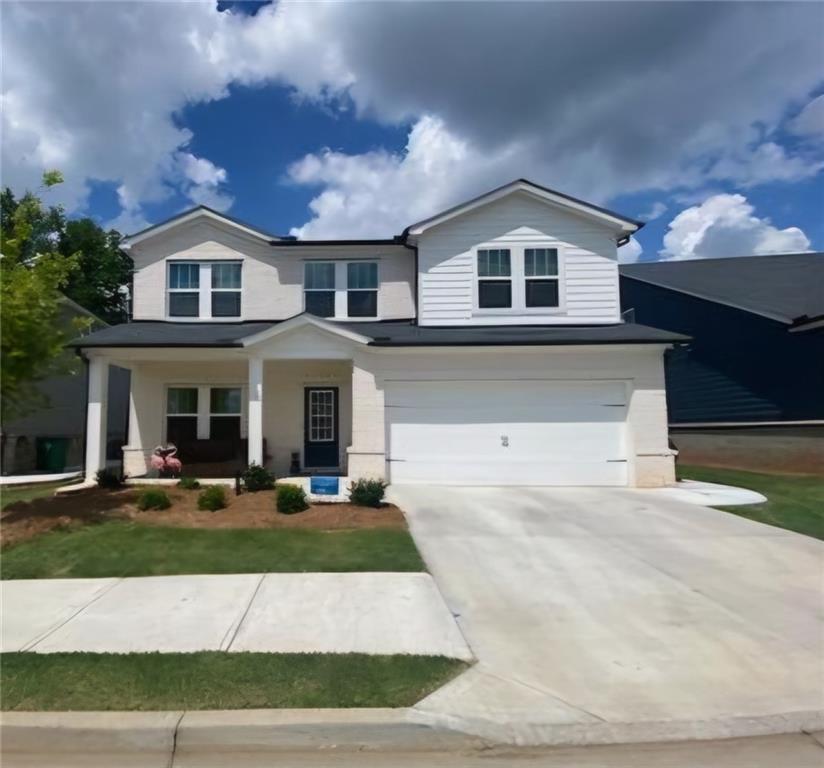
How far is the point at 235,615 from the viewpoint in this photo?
6.46m

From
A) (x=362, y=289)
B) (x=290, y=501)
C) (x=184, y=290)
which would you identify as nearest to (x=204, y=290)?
(x=184, y=290)

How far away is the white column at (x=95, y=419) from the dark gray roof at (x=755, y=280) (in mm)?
17174

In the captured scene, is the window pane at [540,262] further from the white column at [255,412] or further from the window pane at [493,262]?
the white column at [255,412]

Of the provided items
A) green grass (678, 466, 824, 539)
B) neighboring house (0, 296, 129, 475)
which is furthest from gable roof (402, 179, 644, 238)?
neighboring house (0, 296, 129, 475)

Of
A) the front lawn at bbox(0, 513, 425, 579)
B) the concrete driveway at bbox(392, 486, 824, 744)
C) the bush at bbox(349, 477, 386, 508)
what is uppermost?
the bush at bbox(349, 477, 386, 508)

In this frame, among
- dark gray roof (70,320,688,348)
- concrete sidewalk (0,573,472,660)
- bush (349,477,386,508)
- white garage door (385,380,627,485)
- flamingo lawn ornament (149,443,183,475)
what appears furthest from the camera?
flamingo lawn ornament (149,443,183,475)

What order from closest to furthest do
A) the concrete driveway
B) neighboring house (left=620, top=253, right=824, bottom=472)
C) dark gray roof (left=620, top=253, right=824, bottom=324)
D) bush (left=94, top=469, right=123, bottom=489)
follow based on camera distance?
the concrete driveway, bush (left=94, top=469, right=123, bottom=489), neighboring house (left=620, top=253, right=824, bottom=472), dark gray roof (left=620, top=253, right=824, bottom=324)

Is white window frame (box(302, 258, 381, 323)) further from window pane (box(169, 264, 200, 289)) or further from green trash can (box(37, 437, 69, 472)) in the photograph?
green trash can (box(37, 437, 69, 472))

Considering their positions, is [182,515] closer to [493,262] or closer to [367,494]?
[367,494]

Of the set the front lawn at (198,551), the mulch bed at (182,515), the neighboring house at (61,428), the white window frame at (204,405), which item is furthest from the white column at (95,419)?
the front lawn at (198,551)

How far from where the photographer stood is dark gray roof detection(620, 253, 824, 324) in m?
18.3

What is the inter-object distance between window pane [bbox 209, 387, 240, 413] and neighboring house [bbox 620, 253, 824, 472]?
35.5 feet

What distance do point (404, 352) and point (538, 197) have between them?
5371 mm

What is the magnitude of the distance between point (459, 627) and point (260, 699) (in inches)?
88.2
